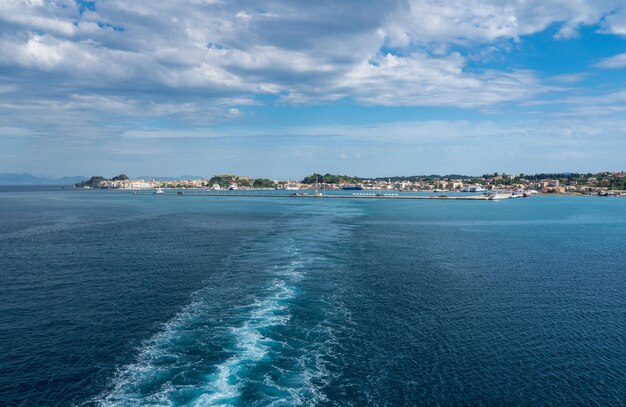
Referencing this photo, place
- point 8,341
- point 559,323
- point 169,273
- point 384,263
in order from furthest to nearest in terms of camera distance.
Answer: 1. point 384,263
2. point 169,273
3. point 559,323
4. point 8,341

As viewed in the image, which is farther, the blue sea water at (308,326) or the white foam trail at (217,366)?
the blue sea water at (308,326)

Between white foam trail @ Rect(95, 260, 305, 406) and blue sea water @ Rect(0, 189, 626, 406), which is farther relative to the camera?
blue sea water @ Rect(0, 189, 626, 406)

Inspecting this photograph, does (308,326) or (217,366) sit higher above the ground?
(308,326)

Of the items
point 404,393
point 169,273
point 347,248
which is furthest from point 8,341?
point 347,248

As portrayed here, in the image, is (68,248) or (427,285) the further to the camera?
(68,248)

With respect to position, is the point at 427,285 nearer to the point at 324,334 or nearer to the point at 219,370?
the point at 324,334

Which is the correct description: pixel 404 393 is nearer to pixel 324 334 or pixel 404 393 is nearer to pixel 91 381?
pixel 324 334

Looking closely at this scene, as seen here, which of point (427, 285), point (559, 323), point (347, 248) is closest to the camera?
point (559, 323)

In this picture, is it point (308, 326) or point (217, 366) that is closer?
point (217, 366)
